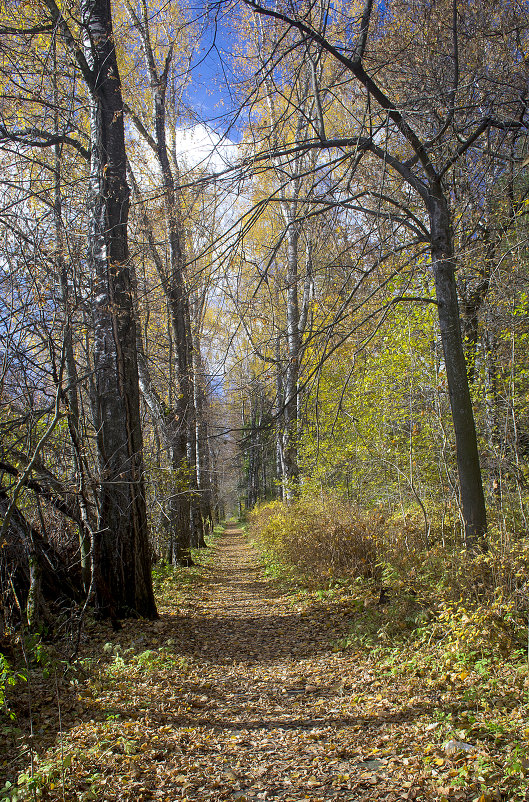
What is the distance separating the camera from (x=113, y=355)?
6219mm

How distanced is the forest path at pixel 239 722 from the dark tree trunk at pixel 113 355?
0.68 meters

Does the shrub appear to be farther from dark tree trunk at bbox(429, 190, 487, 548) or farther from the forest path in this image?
dark tree trunk at bbox(429, 190, 487, 548)

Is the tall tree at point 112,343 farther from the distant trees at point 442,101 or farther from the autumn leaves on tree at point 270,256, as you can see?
the distant trees at point 442,101

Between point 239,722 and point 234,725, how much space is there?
0.06 m

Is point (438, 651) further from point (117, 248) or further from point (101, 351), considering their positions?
point (117, 248)

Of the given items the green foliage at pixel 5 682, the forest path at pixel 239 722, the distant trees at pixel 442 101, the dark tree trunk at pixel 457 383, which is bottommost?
the forest path at pixel 239 722

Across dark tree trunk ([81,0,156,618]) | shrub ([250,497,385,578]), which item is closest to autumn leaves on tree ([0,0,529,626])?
dark tree trunk ([81,0,156,618])

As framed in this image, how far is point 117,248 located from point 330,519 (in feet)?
18.8

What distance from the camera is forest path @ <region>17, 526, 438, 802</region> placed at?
2852mm

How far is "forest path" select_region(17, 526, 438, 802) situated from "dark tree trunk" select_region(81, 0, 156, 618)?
0.68 m

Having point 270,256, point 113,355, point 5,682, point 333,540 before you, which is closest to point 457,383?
point 270,256

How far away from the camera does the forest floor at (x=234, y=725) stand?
2803mm

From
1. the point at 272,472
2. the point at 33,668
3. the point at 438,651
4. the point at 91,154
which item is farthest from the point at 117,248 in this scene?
the point at 272,472

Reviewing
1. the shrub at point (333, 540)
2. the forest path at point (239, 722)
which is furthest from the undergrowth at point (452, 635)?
the forest path at point (239, 722)
